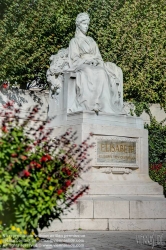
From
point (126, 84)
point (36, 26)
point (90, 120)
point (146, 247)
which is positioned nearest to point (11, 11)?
point (36, 26)

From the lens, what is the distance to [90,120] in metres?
9.95

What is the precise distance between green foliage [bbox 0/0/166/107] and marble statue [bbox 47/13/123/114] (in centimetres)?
624

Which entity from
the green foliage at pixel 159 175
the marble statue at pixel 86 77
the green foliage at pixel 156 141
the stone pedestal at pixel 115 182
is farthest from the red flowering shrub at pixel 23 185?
the green foliage at pixel 156 141

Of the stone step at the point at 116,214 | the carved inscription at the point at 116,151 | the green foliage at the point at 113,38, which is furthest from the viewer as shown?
the green foliage at the point at 113,38

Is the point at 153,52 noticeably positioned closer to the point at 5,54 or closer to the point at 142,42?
the point at 142,42

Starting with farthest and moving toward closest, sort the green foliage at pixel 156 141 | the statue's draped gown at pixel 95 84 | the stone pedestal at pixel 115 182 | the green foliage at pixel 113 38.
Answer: the green foliage at pixel 113 38 < the green foliage at pixel 156 141 < the statue's draped gown at pixel 95 84 < the stone pedestal at pixel 115 182

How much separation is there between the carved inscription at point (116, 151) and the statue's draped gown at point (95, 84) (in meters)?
0.82

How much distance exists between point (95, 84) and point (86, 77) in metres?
0.25

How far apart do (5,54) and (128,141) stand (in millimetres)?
7211

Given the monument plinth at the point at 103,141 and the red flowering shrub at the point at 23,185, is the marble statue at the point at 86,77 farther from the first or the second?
the red flowering shrub at the point at 23,185

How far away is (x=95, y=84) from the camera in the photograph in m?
10.6

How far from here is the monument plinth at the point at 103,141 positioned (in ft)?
29.5

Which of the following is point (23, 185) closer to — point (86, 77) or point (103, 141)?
point (103, 141)

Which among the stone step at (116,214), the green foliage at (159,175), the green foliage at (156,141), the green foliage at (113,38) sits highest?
the green foliage at (113,38)
